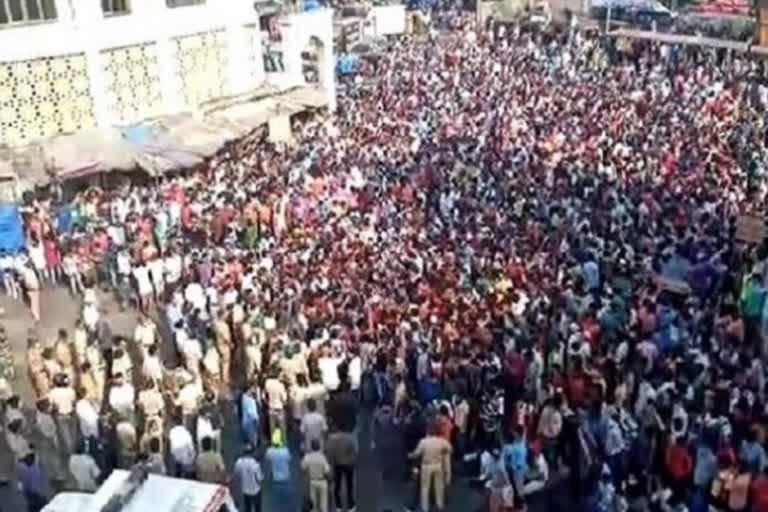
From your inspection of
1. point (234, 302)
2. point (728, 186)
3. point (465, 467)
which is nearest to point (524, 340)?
point (465, 467)

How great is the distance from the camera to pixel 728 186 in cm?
1969

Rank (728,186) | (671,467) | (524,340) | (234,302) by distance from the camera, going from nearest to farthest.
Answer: (671,467), (524,340), (234,302), (728,186)

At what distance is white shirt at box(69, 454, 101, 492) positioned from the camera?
11.6 meters

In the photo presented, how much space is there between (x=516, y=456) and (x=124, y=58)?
17864mm

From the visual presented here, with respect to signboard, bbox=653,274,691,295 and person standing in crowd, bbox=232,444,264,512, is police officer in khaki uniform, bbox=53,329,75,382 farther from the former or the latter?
signboard, bbox=653,274,691,295

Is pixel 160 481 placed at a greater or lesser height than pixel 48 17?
lesser

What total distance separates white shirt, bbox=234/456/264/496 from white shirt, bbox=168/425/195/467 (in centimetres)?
64

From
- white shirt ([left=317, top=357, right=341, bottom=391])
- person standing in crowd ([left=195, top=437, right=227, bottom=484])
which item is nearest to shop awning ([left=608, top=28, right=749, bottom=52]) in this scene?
white shirt ([left=317, top=357, right=341, bottom=391])

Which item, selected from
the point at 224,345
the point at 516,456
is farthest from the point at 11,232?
the point at 516,456

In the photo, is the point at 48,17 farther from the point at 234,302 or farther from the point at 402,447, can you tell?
the point at 402,447

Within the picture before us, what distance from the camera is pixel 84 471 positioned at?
11.6 meters

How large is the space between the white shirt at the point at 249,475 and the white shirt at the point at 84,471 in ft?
4.80

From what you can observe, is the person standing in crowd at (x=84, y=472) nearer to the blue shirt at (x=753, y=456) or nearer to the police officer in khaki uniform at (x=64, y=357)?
the police officer in khaki uniform at (x=64, y=357)

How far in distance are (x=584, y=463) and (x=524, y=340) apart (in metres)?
2.23
